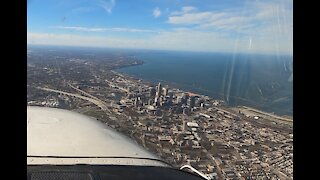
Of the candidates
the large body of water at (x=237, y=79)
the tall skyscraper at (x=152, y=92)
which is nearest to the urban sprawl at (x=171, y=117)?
the tall skyscraper at (x=152, y=92)

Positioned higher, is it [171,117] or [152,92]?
[152,92]

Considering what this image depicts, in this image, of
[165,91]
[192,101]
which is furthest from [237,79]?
[165,91]

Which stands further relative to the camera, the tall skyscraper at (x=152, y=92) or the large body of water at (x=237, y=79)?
the tall skyscraper at (x=152, y=92)

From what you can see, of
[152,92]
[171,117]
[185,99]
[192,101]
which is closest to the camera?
[171,117]

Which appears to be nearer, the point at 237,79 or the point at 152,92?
the point at 152,92

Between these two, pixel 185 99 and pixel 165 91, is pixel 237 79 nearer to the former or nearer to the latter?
pixel 185 99

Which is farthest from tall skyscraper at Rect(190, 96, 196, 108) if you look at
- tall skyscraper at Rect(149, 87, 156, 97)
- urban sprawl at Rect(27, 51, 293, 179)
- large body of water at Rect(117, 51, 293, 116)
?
tall skyscraper at Rect(149, 87, 156, 97)

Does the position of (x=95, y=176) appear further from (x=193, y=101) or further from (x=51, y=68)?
(x=51, y=68)

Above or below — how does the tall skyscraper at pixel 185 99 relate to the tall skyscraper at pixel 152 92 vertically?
below

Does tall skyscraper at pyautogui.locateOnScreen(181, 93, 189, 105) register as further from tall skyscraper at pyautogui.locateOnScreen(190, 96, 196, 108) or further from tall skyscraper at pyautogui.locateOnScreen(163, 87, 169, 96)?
tall skyscraper at pyautogui.locateOnScreen(163, 87, 169, 96)

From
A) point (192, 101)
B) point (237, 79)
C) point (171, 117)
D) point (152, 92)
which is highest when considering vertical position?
point (237, 79)

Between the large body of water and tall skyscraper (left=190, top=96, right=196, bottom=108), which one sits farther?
tall skyscraper (left=190, top=96, right=196, bottom=108)

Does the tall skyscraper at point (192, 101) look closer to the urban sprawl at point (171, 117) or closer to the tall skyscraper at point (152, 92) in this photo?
the urban sprawl at point (171, 117)
